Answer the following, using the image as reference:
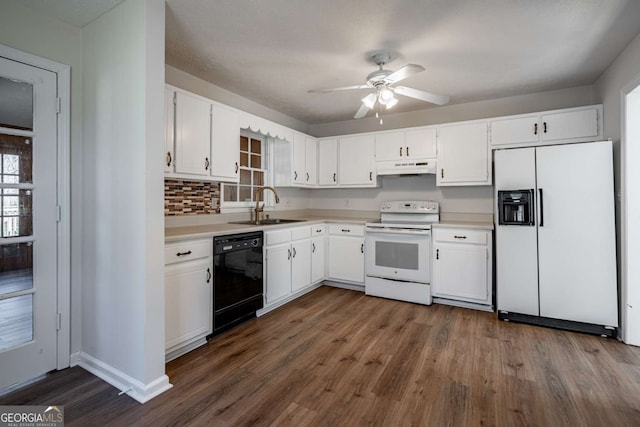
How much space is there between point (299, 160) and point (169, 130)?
Result: 2.02 meters

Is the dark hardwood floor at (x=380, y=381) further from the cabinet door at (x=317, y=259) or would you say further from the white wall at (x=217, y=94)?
the white wall at (x=217, y=94)

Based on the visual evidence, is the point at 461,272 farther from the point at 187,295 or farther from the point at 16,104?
the point at 16,104

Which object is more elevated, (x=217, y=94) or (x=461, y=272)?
(x=217, y=94)

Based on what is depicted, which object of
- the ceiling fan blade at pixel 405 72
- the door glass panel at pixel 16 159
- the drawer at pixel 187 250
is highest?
the ceiling fan blade at pixel 405 72

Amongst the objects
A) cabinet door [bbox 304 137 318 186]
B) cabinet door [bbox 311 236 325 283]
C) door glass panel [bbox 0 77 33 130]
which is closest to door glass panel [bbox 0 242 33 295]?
door glass panel [bbox 0 77 33 130]

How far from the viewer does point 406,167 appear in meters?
4.03

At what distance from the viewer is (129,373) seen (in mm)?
1974

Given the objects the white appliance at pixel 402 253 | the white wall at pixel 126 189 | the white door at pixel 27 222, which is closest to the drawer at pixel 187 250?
the white wall at pixel 126 189

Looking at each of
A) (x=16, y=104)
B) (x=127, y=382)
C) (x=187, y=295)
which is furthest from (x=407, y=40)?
(x=127, y=382)

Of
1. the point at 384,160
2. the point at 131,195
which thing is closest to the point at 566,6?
the point at 384,160

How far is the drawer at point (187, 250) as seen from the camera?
227cm

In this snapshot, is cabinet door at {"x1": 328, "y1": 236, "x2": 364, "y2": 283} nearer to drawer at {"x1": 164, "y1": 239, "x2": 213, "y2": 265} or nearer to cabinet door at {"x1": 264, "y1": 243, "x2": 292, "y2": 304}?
cabinet door at {"x1": 264, "y1": 243, "x2": 292, "y2": 304}

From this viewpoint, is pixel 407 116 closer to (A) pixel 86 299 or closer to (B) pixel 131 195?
(B) pixel 131 195

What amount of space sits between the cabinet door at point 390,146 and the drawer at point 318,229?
122cm
